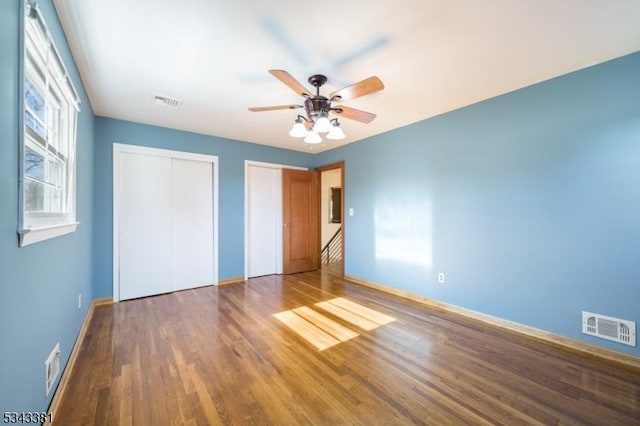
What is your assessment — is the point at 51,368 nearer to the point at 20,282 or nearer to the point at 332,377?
the point at 20,282

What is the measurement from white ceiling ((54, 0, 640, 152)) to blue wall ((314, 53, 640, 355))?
13.0 inches

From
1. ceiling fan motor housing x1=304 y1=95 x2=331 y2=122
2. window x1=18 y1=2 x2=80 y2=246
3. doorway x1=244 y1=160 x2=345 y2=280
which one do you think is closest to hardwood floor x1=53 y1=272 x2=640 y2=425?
window x1=18 y1=2 x2=80 y2=246

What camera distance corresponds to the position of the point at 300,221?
5277 millimetres

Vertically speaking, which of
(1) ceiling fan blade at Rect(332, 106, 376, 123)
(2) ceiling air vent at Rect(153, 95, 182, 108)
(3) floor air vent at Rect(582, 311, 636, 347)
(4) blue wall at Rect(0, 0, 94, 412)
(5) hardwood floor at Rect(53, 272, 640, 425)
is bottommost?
(5) hardwood floor at Rect(53, 272, 640, 425)

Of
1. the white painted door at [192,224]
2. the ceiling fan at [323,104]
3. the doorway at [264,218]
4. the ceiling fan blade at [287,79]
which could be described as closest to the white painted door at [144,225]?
the white painted door at [192,224]

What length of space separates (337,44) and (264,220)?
3.53 m

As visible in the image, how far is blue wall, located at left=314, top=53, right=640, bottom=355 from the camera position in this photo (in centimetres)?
215

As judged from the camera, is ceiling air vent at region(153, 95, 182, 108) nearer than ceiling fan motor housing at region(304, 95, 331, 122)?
No

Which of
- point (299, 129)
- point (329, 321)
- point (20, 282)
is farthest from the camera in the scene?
point (329, 321)

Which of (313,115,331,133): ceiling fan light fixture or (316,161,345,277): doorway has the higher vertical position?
(313,115,331,133): ceiling fan light fixture

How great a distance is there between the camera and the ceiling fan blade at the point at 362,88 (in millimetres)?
1880

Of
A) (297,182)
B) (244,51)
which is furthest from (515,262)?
(297,182)

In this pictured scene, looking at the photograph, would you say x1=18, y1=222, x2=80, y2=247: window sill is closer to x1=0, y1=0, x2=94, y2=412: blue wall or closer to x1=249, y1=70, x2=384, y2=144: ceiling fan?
x1=0, y1=0, x2=94, y2=412: blue wall

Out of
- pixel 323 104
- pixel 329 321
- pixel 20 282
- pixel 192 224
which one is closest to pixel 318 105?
pixel 323 104
